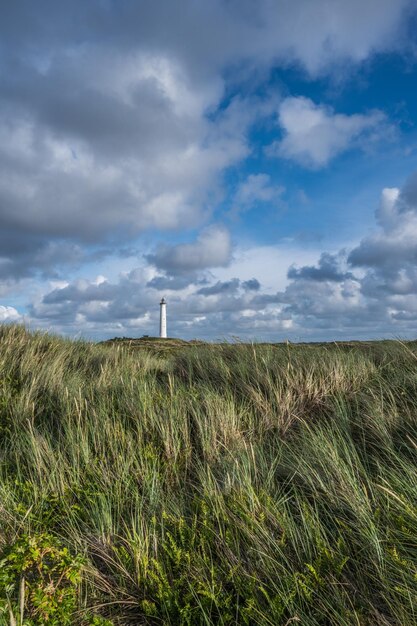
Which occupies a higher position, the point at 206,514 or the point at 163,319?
the point at 163,319

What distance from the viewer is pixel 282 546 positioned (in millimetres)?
3062

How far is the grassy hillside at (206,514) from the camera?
268cm

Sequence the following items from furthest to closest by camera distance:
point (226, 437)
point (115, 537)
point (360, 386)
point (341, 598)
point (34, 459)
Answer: point (360, 386), point (226, 437), point (34, 459), point (115, 537), point (341, 598)

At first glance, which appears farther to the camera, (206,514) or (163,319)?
(163,319)

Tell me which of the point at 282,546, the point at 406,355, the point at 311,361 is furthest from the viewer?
the point at 406,355

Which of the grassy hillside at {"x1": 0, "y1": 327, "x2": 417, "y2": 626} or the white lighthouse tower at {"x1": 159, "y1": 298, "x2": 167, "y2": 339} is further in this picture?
the white lighthouse tower at {"x1": 159, "y1": 298, "x2": 167, "y2": 339}

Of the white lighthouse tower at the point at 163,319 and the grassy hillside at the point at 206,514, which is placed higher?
the white lighthouse tower at the point at 163,319

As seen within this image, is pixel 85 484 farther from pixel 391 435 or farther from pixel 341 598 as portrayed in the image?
pixel 391 435

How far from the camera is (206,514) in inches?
134

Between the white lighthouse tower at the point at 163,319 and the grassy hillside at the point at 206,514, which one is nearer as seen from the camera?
the grassy hillside at the point at 206,514

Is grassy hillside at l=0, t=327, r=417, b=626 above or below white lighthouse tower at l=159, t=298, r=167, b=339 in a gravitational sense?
below

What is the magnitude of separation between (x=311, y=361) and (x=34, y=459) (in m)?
5.11

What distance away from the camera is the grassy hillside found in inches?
105

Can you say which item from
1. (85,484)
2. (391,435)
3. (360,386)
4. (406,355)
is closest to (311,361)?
(360,386)
